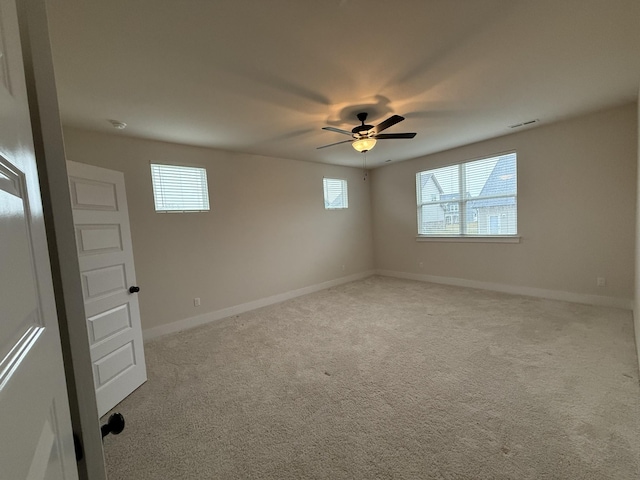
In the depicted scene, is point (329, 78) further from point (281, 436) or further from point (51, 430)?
point (281, 436)

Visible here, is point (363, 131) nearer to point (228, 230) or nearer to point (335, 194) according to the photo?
point (228, 230)

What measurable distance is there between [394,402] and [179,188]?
3.61 metres

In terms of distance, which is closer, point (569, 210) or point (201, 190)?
point (569, 210)

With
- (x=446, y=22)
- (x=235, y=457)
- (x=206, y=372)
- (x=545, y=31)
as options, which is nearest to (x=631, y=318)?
(x=545, y=31)

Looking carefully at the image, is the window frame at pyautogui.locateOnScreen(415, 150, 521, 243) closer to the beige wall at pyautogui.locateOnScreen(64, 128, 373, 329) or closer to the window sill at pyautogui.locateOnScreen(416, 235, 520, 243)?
the window sill at pyautogui.locateOnScreen(416, 235, 520, 243)

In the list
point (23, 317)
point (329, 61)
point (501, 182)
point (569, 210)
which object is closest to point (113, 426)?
point (23, 317)

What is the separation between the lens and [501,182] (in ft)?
14.8

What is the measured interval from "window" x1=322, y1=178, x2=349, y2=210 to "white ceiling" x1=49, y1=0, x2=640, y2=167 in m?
2.30

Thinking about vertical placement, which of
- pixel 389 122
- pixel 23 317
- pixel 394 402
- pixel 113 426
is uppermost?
pixel 389 122

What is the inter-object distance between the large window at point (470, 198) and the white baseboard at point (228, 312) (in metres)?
2.27

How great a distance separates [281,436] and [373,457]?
590 mm

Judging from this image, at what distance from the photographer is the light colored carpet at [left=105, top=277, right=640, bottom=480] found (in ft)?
5.10

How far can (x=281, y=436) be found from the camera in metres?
1.78


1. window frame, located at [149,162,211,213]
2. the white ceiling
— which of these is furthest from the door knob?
window frame, located at [149,162,211,213]
